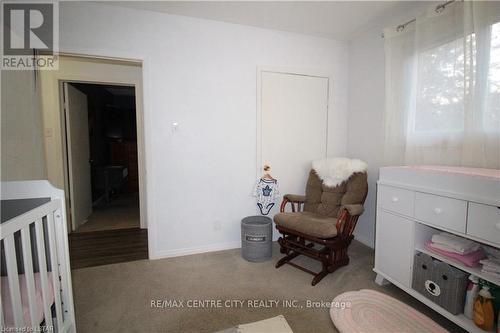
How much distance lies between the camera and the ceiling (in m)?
2.16

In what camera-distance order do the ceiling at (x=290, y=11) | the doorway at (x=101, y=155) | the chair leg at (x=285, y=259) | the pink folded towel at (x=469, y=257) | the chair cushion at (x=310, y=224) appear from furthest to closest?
the doorway at (x=101, y=155)
the chair leg at (x=285, y=259)
the ceiling at (x=290, y=11)
the chair cushion at (x=310, y=224)
the pink folded towel at (x=469, y=257)

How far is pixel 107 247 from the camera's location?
274 centimetres

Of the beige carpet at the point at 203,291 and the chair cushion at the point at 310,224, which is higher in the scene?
the chair cushion at the point at 310,224

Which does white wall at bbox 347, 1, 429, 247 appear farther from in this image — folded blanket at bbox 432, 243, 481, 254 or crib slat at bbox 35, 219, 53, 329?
crib slat at bbox 35, 219, 53, 329

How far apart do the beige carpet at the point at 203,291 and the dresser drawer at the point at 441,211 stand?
0.67 m

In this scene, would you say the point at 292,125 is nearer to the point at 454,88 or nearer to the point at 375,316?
the point at 454,88

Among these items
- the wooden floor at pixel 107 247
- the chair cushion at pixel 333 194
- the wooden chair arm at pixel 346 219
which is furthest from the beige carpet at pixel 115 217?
the wooden chair arm at pixel 346 219

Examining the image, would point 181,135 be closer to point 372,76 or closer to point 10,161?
point 10,161

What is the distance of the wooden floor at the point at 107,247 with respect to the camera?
8.06ft

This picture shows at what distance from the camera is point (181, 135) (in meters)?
2.46

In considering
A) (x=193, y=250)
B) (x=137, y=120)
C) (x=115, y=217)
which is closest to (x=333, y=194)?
(x=193, y=250)

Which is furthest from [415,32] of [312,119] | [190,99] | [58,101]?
[58,101]

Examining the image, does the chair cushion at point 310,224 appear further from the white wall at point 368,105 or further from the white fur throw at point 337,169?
the white wall at point 368,105

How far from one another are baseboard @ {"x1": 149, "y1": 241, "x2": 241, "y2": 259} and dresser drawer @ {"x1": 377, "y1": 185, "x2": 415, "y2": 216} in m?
1.56
